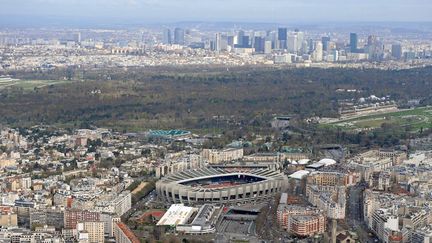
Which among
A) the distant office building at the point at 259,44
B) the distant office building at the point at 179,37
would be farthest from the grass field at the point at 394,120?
the distant office building at the point at 179,37

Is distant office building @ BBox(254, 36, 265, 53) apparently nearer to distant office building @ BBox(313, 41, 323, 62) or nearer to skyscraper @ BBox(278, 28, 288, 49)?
skyscraper @ BBox(278, 28, 288, 49)

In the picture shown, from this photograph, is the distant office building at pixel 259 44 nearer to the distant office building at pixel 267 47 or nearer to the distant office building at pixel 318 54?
the distant office building at pixel 267 47

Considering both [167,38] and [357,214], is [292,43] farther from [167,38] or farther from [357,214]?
[357,214]

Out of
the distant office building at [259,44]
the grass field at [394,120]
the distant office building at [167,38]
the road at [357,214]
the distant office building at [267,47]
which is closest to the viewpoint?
the road at [357,214]

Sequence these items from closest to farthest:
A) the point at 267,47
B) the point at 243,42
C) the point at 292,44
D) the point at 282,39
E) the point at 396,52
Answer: the point at 396,52, the point at 267,47, the point at 292,44, the point at 243,42, the point at 282,39

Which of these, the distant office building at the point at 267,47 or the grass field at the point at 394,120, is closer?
the grass field at the point at 394,120

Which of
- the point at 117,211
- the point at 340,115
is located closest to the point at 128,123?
the point at 340,115

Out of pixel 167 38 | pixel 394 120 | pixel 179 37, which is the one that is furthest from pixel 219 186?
pixel 167 38
